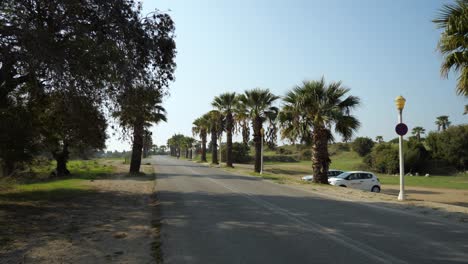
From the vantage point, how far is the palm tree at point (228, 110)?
49.2 meters

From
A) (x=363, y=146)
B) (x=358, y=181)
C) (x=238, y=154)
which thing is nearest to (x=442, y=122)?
(x=363, y=146)

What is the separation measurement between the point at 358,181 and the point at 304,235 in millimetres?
18306

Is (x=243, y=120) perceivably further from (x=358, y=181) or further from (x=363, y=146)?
(x=363, y=146)

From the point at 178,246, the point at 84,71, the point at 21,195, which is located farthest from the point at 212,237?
the point at 21,195

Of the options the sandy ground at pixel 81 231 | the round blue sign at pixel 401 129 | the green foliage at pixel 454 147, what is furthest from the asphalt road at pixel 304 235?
the green foliage at pixel 454 147

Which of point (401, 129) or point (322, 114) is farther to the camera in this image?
point (322, 114)

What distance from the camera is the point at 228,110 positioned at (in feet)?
165

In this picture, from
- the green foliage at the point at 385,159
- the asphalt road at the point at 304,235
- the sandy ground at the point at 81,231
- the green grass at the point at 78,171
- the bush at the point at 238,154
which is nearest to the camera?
the asphalt road at the point at 304,235

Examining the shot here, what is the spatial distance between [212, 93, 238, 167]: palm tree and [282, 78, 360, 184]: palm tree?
24.9 meters

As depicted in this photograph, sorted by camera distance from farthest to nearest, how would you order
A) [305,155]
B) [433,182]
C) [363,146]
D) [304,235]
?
[305,155] → [363,146] → [433,182] → [304,235]

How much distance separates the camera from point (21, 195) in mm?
15781

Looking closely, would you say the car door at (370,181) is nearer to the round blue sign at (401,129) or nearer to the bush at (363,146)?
the round blue sign at (401,129)

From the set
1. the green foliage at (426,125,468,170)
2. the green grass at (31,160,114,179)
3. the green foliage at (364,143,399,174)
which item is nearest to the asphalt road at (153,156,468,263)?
the green grass at (31,160,114,179)

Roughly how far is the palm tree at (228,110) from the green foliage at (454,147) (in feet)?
117
